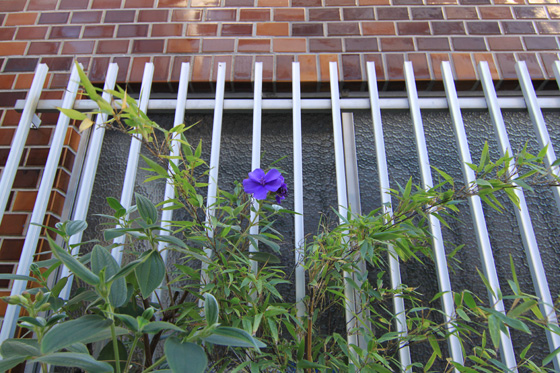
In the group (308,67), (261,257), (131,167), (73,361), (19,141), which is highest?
(308,67)

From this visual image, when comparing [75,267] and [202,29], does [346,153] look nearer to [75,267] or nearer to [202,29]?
[202,29]

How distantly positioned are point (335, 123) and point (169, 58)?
0.85 metres

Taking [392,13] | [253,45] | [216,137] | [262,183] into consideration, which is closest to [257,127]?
[216,137]

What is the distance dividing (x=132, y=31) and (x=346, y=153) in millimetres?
1187

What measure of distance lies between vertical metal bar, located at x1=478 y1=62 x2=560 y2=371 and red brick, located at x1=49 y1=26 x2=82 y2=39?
1.82 meters

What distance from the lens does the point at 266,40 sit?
1.85 meters

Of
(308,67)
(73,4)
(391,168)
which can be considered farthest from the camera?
(73,4)

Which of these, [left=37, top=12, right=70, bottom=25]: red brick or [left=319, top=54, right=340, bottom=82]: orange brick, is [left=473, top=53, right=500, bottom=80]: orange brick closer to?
[left=319, top=54, right=340, bottom=82]: orange brick

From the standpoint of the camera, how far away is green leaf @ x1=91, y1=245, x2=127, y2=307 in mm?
706

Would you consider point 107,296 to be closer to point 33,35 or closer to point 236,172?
point 236,172

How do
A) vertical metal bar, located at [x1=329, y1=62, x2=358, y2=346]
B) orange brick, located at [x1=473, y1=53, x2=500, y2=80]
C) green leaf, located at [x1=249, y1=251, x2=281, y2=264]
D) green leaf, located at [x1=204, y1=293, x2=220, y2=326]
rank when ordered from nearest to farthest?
green leaf, located at [x1=204, y1=293, x2=220, y2=326], green leaf, located at [x1=249, y1=251, x2=281, y2=264], vertical metal bar, located at [x1=329, y1=62, x2=358, y2=346], orange brick, located at [x1=473, y1=53, x2=500, y2=80]

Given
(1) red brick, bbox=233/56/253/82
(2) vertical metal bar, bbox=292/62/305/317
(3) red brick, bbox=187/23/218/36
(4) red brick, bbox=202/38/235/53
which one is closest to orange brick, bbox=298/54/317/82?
(2) vertical metal bar, bbox=292/62/305/317

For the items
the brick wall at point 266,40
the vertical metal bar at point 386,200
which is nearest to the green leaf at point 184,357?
the vertical metal bar at point 386,200

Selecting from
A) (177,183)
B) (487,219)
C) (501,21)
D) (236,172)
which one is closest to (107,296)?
(177,183)
